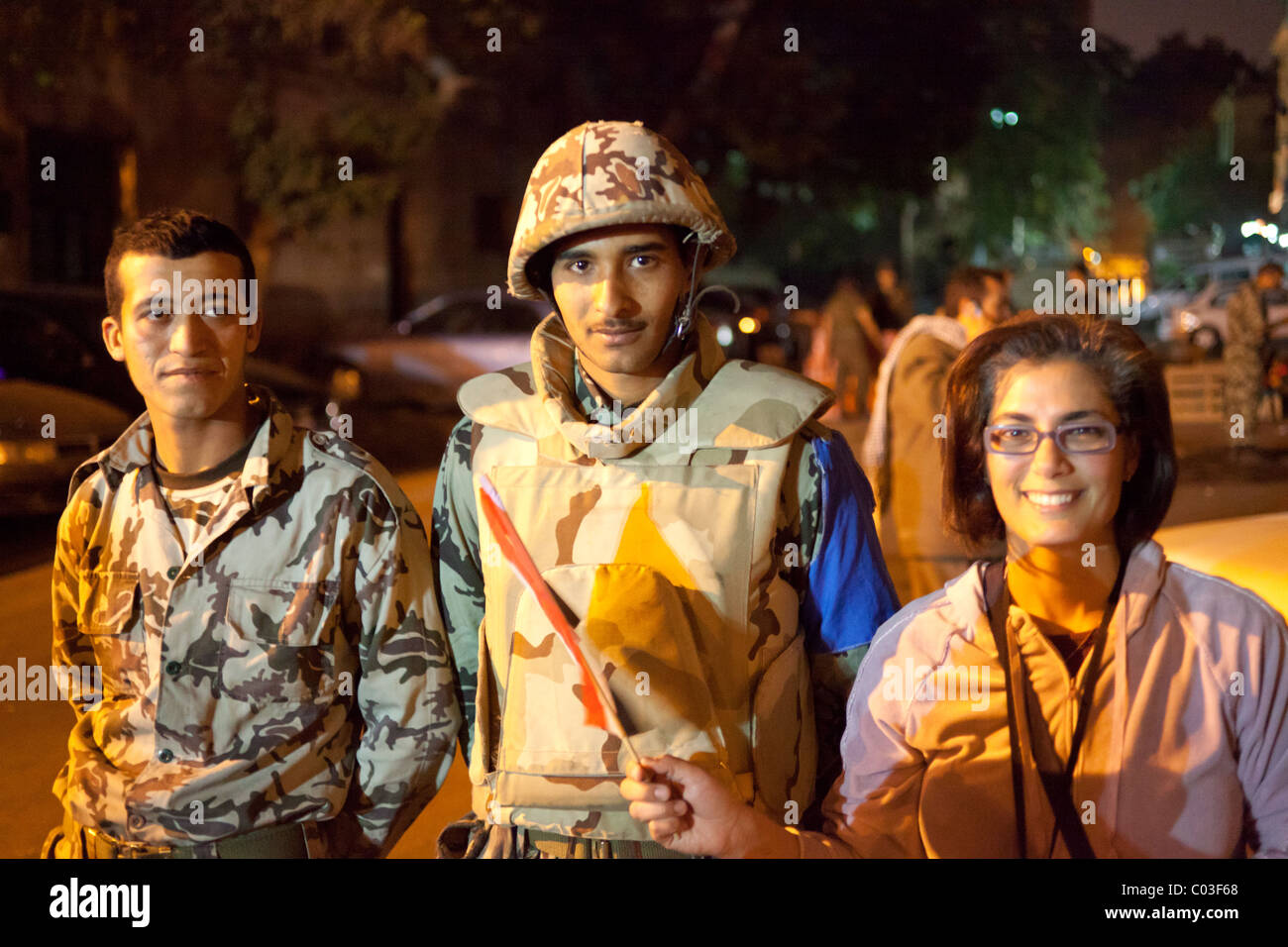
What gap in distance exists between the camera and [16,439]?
318 inches

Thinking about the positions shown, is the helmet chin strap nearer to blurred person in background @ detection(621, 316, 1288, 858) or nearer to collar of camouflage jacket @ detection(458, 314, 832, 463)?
collar of camouflage jacket @ detection(458, 314, 832, 463)

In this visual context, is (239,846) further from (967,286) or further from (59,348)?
(59,348)

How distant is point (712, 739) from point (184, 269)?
126 cm

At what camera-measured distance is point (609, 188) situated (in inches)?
94.0

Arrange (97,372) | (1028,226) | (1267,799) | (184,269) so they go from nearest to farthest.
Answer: (1267,799), (184,269), (97,372), (1028,226)

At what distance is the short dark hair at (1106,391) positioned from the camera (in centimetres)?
213

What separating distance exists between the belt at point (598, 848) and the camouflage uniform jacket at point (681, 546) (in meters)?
0.04

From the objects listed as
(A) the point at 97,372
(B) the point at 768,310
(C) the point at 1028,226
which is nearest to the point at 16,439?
(A) the point at 97,372

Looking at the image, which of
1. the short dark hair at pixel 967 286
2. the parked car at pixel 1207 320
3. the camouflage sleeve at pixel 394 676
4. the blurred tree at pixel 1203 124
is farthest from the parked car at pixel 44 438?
the parked car at pixel 1207 320

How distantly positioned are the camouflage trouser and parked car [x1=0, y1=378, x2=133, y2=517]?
5924mm

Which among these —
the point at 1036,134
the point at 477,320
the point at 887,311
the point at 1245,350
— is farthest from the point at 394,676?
the point at 1036,134

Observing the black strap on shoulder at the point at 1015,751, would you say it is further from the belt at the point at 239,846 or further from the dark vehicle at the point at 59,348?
the dark vehicle at the point at 59,348

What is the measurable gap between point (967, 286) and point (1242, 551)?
2.97 metres

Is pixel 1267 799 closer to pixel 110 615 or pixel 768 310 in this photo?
pixel 110 615
